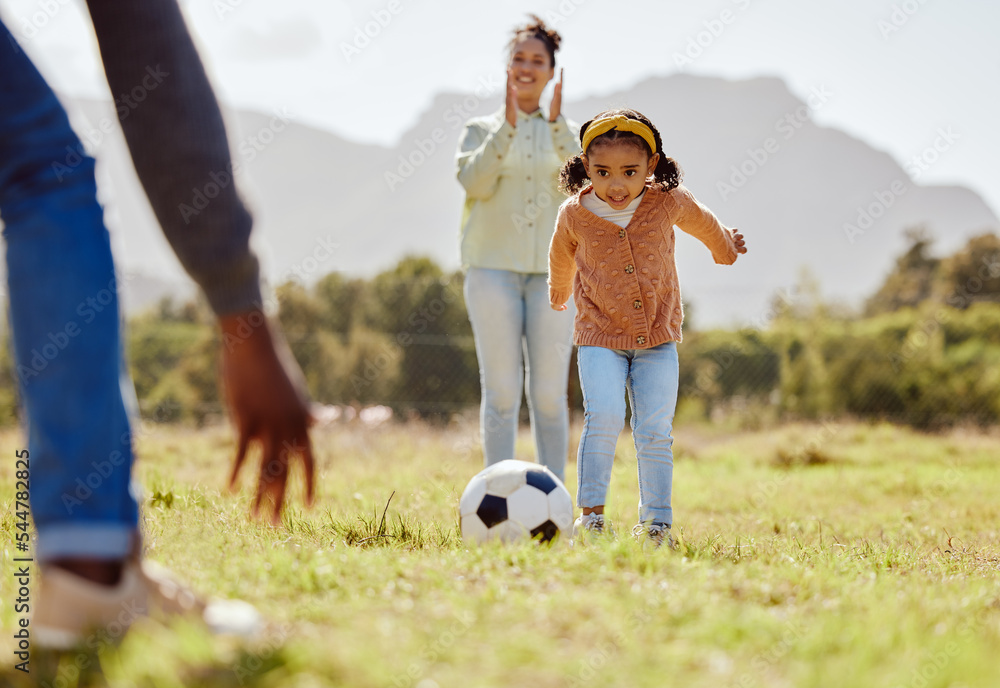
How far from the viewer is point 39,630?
1.40 m

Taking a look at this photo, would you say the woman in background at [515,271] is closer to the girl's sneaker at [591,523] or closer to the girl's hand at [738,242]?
the girl's sneaker at [591,523]

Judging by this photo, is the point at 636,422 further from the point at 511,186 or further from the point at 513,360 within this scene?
the point at 511,186

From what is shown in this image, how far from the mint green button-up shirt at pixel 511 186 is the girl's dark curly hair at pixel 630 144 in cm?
38

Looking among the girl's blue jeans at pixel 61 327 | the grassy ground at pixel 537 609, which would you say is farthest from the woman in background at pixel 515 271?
the girl's blue jeans at pixel 61 327

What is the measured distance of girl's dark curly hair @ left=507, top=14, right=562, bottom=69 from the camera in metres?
4.50

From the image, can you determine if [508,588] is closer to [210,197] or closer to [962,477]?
[210,197]

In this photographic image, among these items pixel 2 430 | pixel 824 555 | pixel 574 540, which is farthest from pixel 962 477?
pixel 2 430

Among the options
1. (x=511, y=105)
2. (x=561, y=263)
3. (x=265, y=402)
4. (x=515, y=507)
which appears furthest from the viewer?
(x=511, y=105)

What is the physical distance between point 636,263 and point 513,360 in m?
1.04

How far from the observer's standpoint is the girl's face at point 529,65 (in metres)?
4.47

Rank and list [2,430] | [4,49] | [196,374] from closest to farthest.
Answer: [4,49] < [2,430] < [196,374]

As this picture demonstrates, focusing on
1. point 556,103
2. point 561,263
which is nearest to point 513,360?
point 561,263

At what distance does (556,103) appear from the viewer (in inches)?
178

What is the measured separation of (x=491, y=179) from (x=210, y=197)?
313 cm
